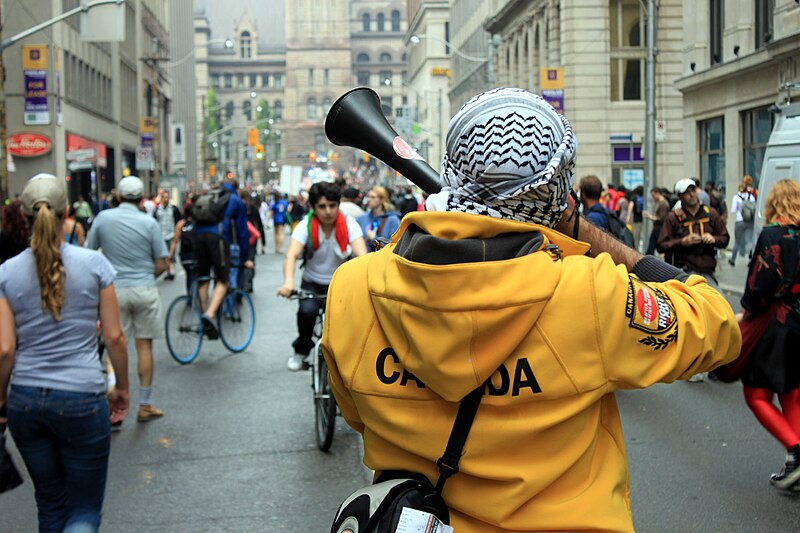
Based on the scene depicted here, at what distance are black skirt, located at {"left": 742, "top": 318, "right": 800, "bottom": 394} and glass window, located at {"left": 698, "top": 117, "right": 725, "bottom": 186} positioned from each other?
26.1m

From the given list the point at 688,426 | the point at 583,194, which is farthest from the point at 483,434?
the point at 583,194

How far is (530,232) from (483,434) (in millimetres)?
404

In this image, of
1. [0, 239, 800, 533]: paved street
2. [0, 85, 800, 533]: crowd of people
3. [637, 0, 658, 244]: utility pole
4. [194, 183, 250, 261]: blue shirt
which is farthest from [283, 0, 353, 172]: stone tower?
[0, 85, 800, 533]: crowd of people

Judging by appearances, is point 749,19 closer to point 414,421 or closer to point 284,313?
Answer: point 284,313

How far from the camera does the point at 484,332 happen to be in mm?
2152

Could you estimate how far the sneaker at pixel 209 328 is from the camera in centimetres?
1233

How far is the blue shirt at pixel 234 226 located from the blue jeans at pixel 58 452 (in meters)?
8.57

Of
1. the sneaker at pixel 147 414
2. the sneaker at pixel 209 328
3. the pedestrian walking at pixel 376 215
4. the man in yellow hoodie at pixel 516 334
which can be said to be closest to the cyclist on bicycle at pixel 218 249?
the sneaker at pixel 209 328

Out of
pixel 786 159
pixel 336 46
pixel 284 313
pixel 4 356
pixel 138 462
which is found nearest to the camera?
pixel 4 356

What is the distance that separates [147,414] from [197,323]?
350 centimetres

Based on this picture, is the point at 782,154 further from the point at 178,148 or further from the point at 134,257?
the point at 178,148

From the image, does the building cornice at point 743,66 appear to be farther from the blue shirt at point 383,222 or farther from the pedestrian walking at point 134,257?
the pedestrian walking at point 134,257

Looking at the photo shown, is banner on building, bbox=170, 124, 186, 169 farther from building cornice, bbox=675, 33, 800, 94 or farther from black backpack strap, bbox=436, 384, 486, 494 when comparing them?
black backpack strap, bbox=436, 384, 486, 494

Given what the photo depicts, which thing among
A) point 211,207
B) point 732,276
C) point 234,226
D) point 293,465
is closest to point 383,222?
point 234,226
